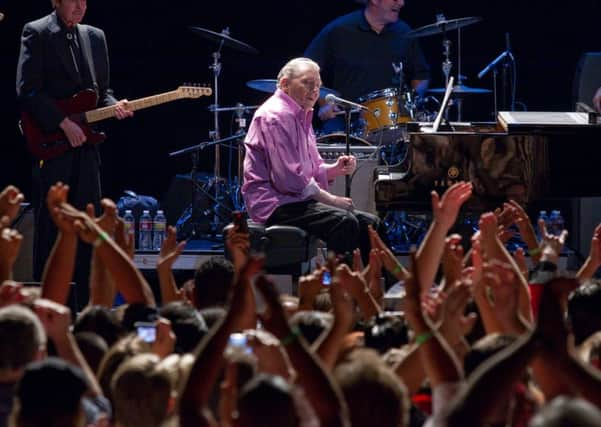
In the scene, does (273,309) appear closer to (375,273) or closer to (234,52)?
(375,273)

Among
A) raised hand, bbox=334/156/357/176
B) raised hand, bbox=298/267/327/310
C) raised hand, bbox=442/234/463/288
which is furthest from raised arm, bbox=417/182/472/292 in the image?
raised hand, bbox=334/156/357/176

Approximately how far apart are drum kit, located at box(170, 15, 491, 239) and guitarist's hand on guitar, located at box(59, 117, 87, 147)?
89.1 inches

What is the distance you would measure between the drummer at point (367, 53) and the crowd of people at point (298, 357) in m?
6.30

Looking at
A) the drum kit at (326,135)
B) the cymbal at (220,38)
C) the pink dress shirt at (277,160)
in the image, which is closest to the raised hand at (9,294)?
the pink dress shirt at (277,160)

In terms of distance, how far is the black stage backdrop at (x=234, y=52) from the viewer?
11719mm

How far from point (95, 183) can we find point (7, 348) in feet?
16.1

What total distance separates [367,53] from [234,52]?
5.31 ft

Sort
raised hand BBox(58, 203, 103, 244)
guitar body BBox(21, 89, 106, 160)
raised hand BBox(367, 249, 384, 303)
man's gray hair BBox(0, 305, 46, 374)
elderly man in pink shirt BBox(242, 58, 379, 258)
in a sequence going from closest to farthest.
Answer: man's gray hair BBox(0, 305, 46, 374), raised hand BBox(58, 203, 103, 244), raised hand BBox(367, 249, 384, 303), elderly man in pink shirt BBox(242, 58, 379, 258), guitar body BBox(21, 89, 106, 160)

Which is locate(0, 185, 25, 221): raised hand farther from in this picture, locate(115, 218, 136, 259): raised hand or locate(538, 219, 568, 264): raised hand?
locate(538, 219, 568, 264): raised hand

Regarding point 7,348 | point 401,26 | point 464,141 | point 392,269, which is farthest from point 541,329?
point 401,26

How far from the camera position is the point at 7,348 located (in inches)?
121

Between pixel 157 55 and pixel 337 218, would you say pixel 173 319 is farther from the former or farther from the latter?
pixel 157 55

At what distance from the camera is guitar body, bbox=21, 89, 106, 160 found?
7.78 metres

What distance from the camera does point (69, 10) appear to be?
7840mm
